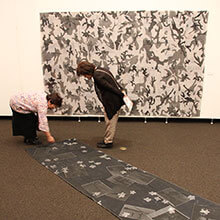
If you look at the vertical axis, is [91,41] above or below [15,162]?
above

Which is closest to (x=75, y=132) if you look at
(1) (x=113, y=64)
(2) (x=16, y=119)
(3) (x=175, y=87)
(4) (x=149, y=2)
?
(2) (x=16, y=119)

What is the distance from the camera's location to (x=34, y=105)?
2648 mm

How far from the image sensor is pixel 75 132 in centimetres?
343

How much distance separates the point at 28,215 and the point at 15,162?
93 centimetres

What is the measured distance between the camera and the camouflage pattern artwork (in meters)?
3.52

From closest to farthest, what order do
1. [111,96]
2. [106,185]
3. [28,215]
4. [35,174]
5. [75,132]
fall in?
[28,215]
[106,185]
[35,174]
[111,96]
[75,132]

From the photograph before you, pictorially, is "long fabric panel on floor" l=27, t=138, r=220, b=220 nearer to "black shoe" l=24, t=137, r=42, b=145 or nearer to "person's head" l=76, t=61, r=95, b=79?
"black shoe" l=24, t=137, r=42, b=145

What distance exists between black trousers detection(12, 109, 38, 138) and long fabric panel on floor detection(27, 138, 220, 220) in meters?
0.26

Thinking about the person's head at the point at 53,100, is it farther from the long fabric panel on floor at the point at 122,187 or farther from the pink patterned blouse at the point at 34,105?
the long fabric panel on floor at the point at 122,187

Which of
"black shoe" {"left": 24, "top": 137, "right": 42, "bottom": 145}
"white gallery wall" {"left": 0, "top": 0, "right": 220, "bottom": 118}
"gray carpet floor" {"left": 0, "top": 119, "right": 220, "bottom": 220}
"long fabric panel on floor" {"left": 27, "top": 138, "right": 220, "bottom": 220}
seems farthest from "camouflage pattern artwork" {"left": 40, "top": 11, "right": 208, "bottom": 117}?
"long fabric panel on floor" {"left": 27, "top": 138, "right": 220, "bottom": 220}

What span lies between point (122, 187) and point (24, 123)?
1.52 metres

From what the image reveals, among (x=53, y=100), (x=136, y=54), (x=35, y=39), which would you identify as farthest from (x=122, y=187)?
(x=35, y=39)

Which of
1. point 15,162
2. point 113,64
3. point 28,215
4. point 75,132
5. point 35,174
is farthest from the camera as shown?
point 113,64

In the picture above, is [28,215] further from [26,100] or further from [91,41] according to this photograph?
[91,41]
